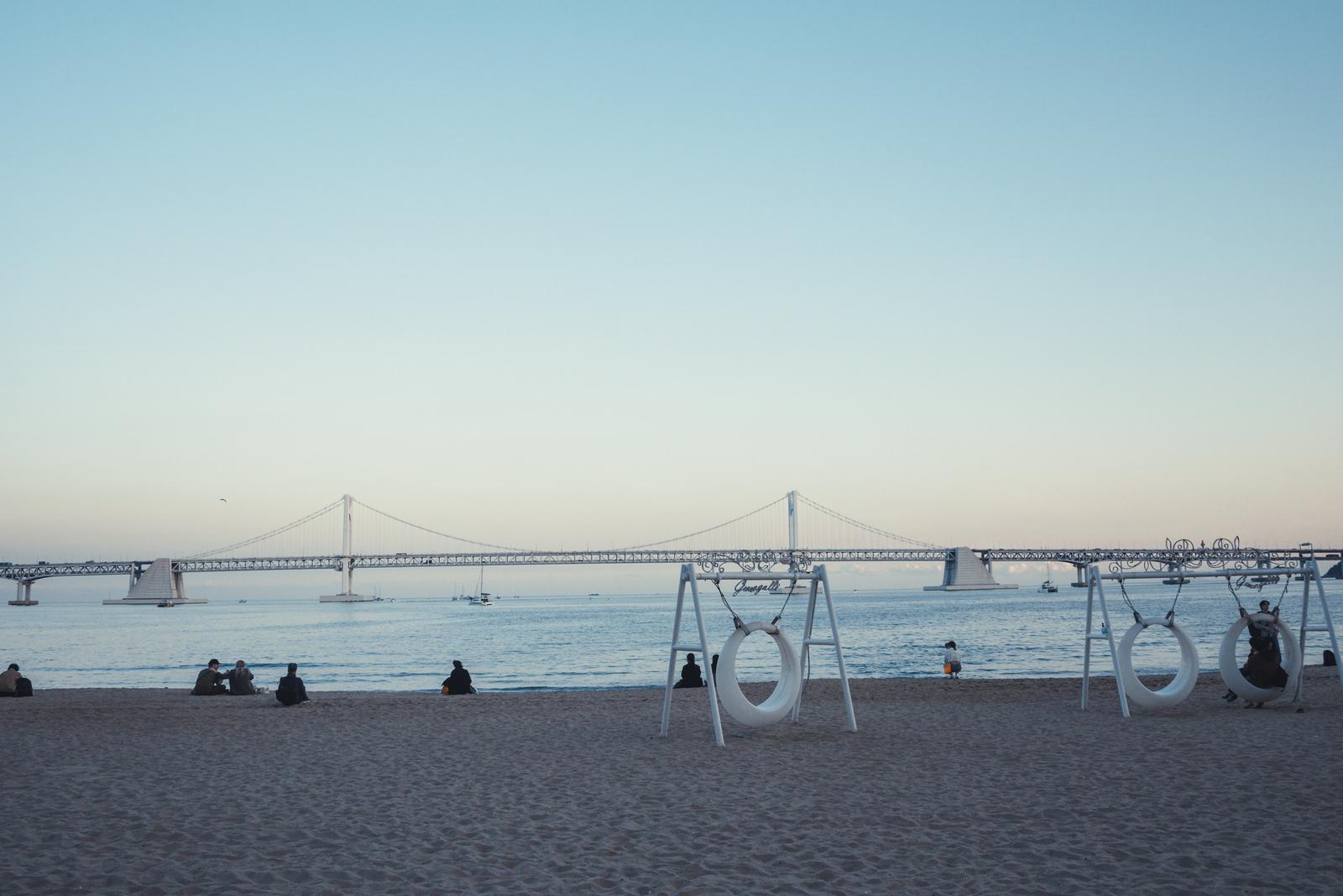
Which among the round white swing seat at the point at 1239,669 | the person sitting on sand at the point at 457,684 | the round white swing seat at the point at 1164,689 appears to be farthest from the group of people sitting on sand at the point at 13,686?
the round white swing seat at the point at 1239,669

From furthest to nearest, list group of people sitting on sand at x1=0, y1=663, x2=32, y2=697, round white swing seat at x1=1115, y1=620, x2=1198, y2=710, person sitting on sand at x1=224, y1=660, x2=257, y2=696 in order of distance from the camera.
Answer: person sitting on sand at x1=224, y1=660, x2=257, y2=696
group of people sitting on sand at x1=0, y1=663, x2=32, y2=697
round white swing seat at x1=1115, y1=620, x2=1198, y2=710

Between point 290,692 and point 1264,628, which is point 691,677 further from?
point 1264,628

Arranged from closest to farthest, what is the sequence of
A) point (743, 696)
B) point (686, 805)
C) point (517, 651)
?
1. point (686, 805)
2. point (743, 696)
3. point (517, 651)

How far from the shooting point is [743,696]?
9.02 metres

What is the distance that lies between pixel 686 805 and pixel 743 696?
9.74ft

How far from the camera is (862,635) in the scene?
39938 millimetres

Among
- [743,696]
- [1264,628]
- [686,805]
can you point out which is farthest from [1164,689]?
[686,805]

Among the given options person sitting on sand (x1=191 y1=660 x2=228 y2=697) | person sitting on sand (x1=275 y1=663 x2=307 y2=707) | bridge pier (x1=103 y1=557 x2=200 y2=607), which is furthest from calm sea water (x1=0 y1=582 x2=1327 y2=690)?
bridge pier (x1=103 y1=557 x2=200 y2=607)

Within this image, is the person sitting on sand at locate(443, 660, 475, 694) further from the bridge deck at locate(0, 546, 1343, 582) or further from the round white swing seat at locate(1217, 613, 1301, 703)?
the bridge deck at locate(0, 546, 1343, 582)

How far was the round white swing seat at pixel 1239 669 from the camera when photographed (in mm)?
10391

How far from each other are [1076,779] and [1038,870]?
95.1 inches

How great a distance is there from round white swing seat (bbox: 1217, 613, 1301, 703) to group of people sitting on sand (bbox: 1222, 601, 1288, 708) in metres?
0.03

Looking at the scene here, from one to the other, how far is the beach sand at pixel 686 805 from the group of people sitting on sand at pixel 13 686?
4.49 m

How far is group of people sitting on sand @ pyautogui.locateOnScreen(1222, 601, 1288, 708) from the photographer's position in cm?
1043
